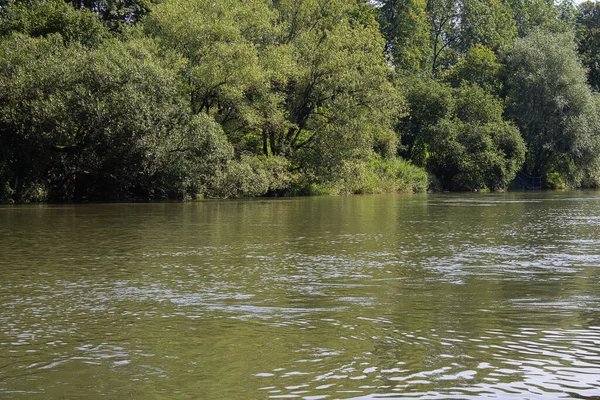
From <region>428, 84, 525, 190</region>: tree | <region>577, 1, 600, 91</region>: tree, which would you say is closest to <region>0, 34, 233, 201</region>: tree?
<region>428, 84, 525, 190</region>: tree

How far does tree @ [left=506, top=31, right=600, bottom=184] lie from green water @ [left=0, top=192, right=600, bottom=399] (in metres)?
61.0

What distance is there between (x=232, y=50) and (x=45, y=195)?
14.7m

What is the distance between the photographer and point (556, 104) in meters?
76.1

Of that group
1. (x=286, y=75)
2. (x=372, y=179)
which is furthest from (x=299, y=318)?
(x=372, y=179)

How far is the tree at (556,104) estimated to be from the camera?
250 ft

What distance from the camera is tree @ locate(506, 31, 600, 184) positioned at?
250 feet

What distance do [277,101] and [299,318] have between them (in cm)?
4580

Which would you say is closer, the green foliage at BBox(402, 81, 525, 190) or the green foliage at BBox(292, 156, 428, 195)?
the green foliage at BBox(292, 156, 428, 195)

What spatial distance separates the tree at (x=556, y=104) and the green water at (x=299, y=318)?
61.0 meters

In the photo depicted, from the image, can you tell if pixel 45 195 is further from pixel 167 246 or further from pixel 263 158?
pixel 167 246

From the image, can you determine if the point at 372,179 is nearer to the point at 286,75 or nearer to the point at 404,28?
the point at 286,75

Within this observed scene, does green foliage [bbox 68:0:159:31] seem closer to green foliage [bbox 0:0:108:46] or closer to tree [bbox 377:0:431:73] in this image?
green foliage [bbox 0:0:108:46]

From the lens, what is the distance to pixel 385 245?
737 inches

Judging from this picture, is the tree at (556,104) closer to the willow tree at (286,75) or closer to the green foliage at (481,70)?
the green foliage at (481,70)
